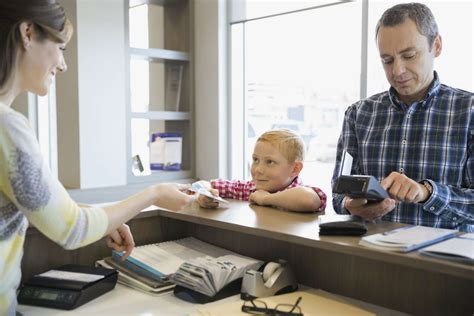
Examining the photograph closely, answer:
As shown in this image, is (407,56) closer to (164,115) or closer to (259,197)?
(259,197)

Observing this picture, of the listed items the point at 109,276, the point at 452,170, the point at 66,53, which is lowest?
the point at 109,276

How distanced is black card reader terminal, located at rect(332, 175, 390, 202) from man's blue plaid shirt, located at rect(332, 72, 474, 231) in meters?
0.34

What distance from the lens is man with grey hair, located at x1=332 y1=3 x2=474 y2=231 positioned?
1.75 metres

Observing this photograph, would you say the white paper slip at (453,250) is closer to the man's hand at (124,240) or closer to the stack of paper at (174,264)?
the stack of paper at (174,264)

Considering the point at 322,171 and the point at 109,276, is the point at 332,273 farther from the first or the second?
the point at 322,171

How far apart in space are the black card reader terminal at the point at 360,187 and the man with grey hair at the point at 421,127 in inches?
14.1

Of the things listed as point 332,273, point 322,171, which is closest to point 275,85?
point 322,171

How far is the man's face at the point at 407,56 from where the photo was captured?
1.75 m

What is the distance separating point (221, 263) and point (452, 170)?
0.85 metres

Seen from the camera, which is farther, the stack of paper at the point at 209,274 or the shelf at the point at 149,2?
the shelf at the point at 149,2

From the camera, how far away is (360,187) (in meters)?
1.33

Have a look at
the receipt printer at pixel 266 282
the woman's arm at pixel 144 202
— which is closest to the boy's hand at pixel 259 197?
the receipt printer at pixel 266 282

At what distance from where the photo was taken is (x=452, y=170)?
176 centimetres

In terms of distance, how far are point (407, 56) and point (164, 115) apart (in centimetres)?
224
